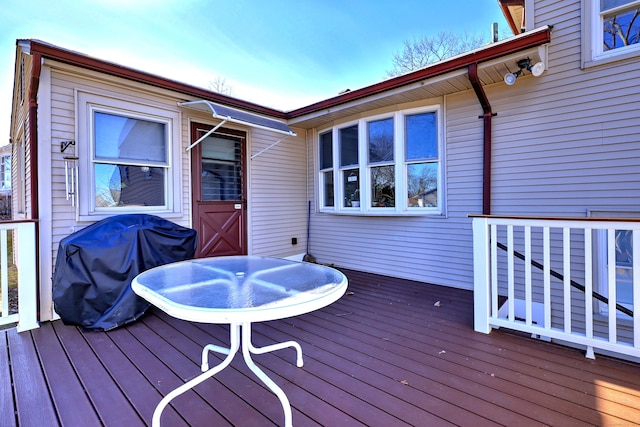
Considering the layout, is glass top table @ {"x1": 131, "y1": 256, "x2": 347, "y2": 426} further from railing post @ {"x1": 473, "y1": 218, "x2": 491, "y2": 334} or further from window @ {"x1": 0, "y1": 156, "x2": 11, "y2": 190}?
window @ {"x1": 0, "y1": 156, "x2": 11, "y2": 190}

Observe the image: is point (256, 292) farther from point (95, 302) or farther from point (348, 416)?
point (95, 302)

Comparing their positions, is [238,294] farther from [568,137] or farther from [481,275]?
[568,137]

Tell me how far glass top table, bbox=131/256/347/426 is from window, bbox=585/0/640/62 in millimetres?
3657

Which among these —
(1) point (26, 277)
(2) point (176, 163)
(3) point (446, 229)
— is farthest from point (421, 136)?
(1) point (26, 277)

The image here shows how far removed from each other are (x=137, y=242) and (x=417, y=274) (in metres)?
3.61

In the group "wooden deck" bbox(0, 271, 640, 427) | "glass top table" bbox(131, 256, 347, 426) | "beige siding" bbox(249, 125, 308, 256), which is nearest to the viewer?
"glass top table" bbox(131, 256, 347, 426)

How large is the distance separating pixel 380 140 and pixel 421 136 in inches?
25.1

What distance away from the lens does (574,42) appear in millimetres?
3180

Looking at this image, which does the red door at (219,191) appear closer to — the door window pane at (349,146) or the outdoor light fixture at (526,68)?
the door window pane at (349,146)

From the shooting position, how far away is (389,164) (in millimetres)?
4516

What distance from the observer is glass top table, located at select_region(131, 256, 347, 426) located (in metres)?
1.26

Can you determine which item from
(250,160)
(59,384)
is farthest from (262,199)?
(59,384)

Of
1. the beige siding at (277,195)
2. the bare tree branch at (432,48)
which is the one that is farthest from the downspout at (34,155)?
the bare tree branch at (432,48)

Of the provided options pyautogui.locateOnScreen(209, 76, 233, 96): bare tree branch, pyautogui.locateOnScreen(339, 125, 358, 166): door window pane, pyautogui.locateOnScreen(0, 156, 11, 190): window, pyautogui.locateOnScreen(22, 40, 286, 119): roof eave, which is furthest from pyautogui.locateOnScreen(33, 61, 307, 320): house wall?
pyautogui.locateOnScreen(0, 156, 11, 190): window
